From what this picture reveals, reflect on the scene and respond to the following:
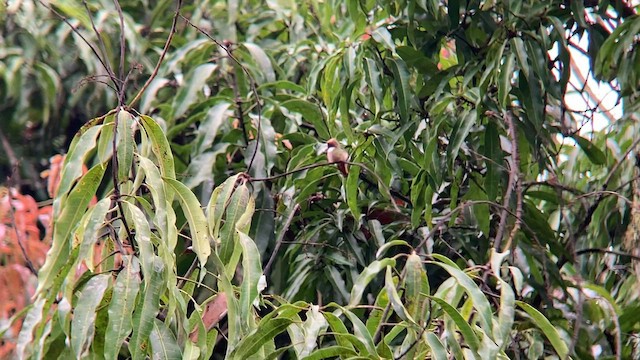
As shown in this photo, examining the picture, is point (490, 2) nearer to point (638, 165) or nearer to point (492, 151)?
point (492, 151)

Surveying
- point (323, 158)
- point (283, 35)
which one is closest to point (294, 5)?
point (283, 35)

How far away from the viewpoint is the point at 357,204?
1.65 meters

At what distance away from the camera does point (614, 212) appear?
182 centimetres

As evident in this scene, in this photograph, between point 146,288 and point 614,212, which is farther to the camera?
point 614,212

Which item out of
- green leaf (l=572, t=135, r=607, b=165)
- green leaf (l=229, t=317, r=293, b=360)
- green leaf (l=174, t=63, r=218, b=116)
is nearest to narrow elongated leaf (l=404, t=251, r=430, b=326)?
green leaf (l=229, t=317, r=293, b=360)

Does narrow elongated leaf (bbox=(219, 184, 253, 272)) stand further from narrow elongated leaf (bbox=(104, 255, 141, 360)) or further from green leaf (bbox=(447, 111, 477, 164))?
green leaf (bbox=(447, 111, 477, 164))

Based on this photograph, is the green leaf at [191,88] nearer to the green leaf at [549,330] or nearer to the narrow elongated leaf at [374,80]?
the narrow elongated leaf at [374,80]

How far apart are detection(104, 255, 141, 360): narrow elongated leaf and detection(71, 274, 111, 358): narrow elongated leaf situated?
0.09 ft

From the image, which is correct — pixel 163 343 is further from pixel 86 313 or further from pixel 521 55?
pixel 521 55

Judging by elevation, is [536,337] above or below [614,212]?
below

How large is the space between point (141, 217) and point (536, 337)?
728mm

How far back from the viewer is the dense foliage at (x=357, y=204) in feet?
3.58

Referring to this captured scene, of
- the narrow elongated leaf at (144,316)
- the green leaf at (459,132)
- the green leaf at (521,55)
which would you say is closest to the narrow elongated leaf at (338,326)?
the narrow elongated leaf at (144,316)

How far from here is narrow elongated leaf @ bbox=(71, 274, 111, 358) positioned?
1.02 metres
